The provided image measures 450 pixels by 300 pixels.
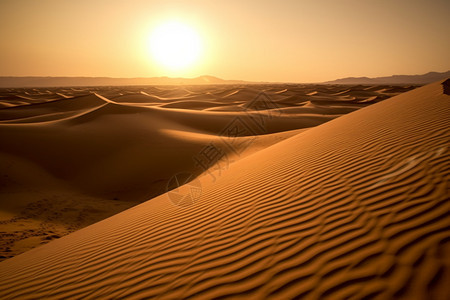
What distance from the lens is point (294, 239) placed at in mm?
2357

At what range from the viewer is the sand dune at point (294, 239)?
178 cm

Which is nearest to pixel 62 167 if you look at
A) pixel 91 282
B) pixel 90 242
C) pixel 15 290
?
pixel 90 242

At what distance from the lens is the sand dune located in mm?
1777
